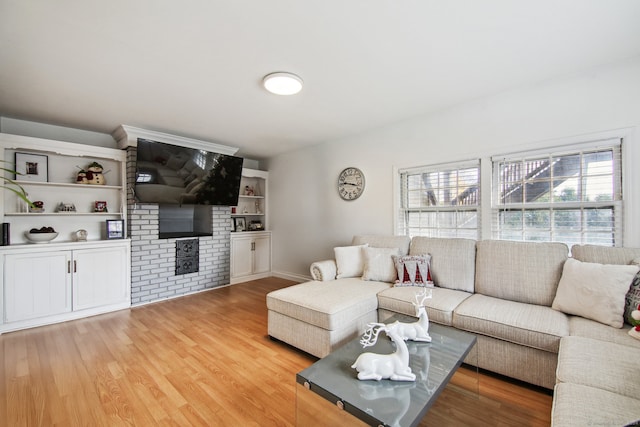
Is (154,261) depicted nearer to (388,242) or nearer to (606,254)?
(388,242)

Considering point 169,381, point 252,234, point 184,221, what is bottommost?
point 169,381

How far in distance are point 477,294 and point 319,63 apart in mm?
2379

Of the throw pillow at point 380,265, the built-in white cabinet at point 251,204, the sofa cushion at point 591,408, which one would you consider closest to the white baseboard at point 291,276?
the built-in white cabinet at point 251,204

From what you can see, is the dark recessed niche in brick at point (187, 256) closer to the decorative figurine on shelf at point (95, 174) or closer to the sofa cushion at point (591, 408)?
the decorative figurine on shelf at point (95, 174)

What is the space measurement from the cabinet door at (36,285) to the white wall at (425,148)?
115 inches

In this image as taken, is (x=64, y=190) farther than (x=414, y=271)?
Yes

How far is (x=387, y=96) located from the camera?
2750 mm

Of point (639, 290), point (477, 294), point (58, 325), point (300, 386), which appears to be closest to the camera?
point (300, 386)

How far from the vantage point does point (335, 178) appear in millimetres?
4176

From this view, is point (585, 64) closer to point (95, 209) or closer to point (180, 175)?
point (180, 175)

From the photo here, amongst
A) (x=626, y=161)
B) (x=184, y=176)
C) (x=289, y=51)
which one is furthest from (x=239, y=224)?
(x=626, y=161)

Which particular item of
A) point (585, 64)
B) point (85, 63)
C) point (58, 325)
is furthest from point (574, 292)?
point (58, 325)

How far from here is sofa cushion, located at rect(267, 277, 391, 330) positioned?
216 cm

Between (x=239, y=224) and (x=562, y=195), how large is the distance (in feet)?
14.7
